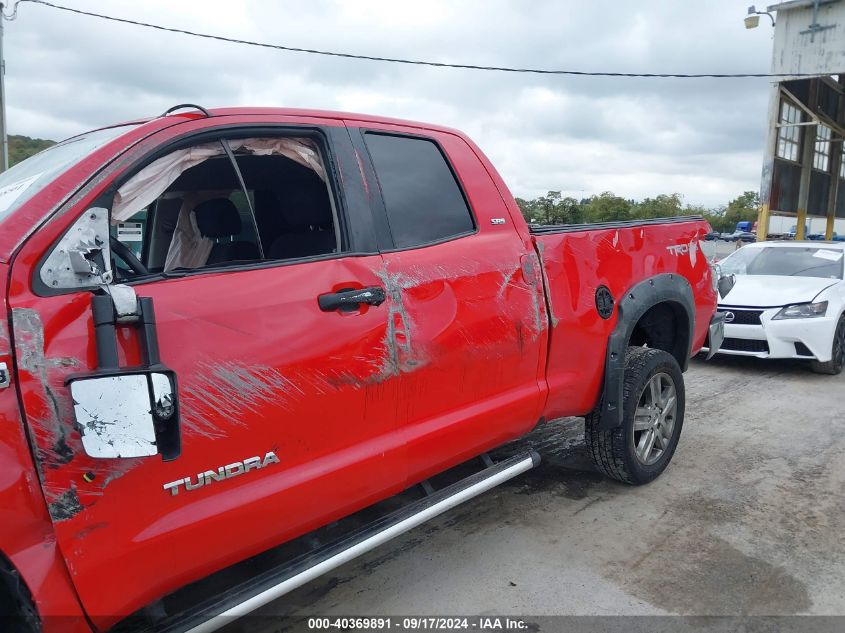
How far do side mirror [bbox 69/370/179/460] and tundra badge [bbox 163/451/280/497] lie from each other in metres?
0.21

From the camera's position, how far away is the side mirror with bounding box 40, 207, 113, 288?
5.66ft

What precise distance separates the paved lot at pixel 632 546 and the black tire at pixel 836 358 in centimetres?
229

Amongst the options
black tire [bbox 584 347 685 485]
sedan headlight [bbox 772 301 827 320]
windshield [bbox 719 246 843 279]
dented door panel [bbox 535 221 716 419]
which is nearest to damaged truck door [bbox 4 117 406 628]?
dented door panel [bbox 535 221 716 419]

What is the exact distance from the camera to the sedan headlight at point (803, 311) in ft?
21.5

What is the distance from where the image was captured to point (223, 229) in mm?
3115

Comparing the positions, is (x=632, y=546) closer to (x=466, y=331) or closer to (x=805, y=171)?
(x=466, y=331)

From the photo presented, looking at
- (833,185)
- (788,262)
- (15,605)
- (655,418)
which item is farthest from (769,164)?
(15,605)

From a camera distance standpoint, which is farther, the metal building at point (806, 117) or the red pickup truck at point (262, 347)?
the metal building at point (806, 117)

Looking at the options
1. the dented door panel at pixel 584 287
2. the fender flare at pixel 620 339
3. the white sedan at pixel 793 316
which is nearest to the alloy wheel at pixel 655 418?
the fender flare at pixel 620 339

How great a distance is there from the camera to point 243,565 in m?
2.98

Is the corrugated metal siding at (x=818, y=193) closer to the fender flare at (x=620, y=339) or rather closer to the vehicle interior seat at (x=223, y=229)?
the fender flare at (x=620, y=339)

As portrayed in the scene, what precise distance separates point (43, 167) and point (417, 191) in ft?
4.61

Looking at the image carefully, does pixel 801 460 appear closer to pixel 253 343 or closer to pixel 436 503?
pixel 436 503

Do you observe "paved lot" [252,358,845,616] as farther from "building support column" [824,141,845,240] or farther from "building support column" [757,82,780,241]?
"building support column" [824,141,845,240]
